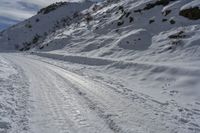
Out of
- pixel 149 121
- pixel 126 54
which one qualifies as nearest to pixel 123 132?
pixel 149 121

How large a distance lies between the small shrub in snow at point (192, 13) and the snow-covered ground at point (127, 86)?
10cm

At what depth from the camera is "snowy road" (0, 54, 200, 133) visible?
7635 mm

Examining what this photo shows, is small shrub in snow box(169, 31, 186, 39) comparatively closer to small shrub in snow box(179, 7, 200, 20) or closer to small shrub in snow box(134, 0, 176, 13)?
small shrub in snow box(179, 7, 200, 20)

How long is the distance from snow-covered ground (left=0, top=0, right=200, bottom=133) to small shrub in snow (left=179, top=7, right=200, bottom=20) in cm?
10

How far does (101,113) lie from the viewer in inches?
348

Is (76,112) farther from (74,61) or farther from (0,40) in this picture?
(0,40)

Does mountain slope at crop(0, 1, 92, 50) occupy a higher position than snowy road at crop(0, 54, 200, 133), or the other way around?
mountain slope at crop(0, 1, 92, 50)

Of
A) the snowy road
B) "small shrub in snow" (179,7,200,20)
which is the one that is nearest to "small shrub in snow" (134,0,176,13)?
"small shrub in snow" (179,7,200,20)

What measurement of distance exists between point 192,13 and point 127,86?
12.2m

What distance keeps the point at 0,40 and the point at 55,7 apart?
18.6 meters

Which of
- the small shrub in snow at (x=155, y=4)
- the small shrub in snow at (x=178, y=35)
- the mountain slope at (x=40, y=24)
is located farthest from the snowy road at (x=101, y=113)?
the mountain slope at (x=40, y=24)

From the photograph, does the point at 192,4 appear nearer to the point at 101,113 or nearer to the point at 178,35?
the point at 178,35

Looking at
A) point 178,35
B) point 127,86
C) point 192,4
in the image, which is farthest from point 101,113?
point 192,4

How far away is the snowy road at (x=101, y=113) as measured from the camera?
764 centimetres
